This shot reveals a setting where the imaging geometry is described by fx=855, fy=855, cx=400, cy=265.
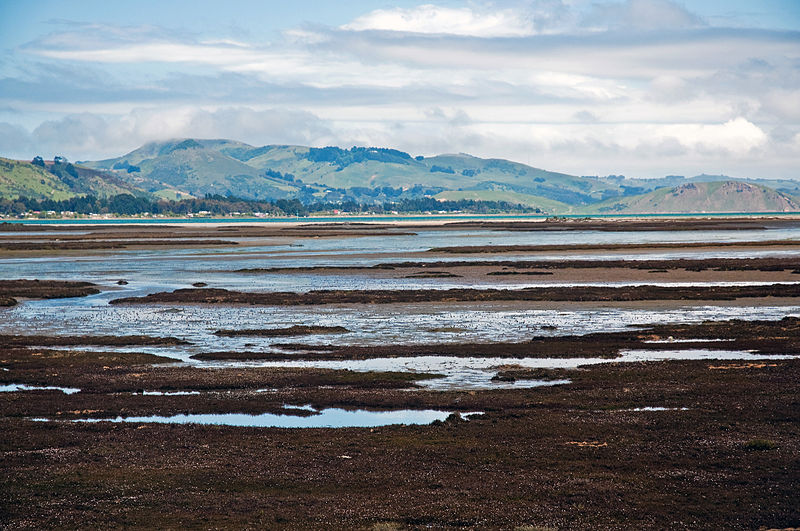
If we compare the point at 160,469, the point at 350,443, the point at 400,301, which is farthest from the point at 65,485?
the point at 400,301

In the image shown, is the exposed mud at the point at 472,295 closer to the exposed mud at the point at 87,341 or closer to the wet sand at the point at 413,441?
the exposed mud at the point at 87,341

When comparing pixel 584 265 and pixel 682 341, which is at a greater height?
pixel 584 265

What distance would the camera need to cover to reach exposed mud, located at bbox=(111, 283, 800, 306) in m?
59.6

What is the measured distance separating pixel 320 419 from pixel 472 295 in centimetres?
3662

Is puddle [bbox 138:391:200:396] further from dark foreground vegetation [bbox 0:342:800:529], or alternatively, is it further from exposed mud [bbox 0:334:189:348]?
exposed mud [bbox 0:334:189:348]

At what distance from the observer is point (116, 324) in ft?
163

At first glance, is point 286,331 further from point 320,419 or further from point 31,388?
point 320,419

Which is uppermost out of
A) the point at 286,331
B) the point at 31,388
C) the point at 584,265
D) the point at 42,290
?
the point at 584,265

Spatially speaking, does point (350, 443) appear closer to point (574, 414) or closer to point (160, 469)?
point (160, 469)

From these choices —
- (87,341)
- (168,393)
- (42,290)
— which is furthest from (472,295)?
(168,393)

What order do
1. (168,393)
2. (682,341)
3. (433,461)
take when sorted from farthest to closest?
(682,341) < (168,393) < (433,461)

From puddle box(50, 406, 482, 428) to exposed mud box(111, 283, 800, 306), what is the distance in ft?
104

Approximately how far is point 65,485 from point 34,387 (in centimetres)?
1382

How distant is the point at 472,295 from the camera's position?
62.0m
